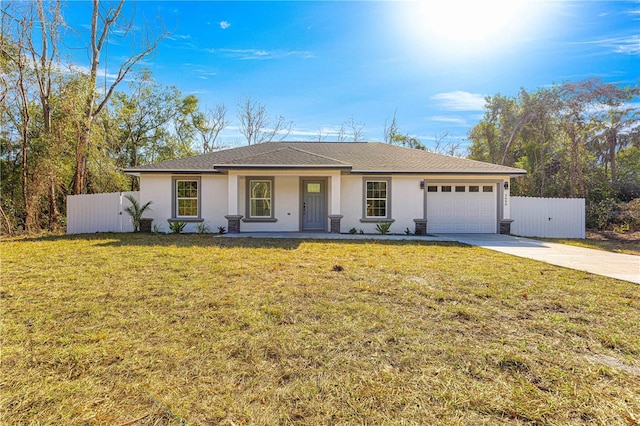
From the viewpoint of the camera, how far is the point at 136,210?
1208 centimetres

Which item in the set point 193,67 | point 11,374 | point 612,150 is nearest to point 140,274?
point 11,374

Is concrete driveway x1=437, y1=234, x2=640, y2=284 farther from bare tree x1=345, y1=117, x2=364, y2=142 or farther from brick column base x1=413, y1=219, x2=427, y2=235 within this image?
bare tree x1=345, y1=117, x2=364, y2=142

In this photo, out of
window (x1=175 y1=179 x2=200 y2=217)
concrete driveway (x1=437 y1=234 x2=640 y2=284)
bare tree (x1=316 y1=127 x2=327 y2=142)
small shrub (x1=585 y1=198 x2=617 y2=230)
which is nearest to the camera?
concrete driveway (x1=437 y1=234 x2=640 y2=284)

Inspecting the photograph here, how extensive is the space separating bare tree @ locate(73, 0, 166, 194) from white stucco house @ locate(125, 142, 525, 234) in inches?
151

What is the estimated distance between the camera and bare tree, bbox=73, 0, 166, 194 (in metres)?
13.6

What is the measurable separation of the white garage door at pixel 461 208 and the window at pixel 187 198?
10.1 meters

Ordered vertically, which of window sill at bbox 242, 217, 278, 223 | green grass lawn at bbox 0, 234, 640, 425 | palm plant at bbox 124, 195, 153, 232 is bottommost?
green grass lawn at bbox 0, 234, 640, 425

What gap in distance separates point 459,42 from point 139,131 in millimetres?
22573

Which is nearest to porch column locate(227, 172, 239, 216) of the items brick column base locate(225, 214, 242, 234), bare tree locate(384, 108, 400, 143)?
brick column base locate(225, 214, 242, 234)

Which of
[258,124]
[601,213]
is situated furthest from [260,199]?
[601,213]

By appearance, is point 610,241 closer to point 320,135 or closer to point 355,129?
point 355,129

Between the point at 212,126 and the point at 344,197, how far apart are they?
19.5 m

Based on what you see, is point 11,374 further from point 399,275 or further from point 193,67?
point 193,67

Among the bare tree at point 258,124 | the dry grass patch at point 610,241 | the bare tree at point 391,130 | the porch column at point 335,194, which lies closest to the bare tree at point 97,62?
the bare tree at point 258,124
